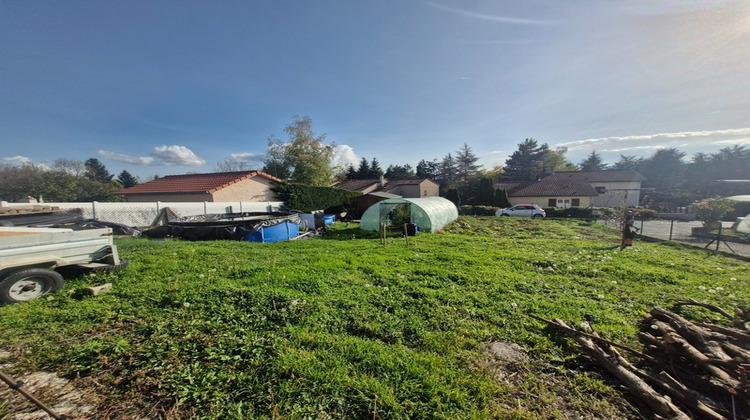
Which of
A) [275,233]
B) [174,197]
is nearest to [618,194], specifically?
[275,233]

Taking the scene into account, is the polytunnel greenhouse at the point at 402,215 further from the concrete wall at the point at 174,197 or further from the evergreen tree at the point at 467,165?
the evergreen tree at the point at 467,165

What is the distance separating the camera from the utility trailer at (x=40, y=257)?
378 centimetres

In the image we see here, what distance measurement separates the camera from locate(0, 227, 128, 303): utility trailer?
3777 mm

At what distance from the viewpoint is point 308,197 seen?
68.8 feet

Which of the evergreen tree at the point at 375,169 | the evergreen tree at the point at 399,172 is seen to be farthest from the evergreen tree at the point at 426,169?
the evergreen tree at the point at 375,169

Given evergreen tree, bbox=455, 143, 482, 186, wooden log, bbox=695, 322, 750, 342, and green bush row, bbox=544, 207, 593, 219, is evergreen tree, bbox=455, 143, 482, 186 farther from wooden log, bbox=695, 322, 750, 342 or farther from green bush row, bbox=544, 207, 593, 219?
wooden log, bbox=695, 322, 750, 342

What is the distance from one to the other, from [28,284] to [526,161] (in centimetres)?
5484

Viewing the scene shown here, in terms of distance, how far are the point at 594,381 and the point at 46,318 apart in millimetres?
6260

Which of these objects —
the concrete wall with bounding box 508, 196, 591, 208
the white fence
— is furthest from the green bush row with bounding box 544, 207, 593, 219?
the white fence

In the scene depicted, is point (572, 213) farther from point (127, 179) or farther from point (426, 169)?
point (127, 179)

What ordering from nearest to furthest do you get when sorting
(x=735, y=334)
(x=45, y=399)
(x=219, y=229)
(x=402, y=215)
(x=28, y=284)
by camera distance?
1. (x=45, y=399)
2. (x=735, y=334)
3. (x=28, y=284)
4. (x=219, y=229)
5. (x=402, y=215)

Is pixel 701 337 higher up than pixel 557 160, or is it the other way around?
pixel 557 160

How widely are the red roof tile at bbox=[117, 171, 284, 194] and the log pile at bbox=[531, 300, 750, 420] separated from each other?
63.7ft

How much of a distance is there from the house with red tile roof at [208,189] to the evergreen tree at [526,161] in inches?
1661
